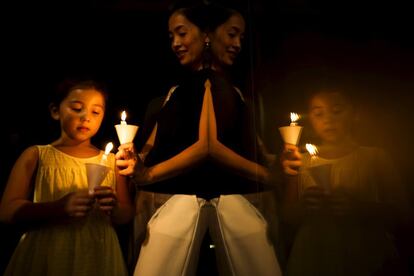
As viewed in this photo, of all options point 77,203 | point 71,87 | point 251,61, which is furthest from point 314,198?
point 71,87

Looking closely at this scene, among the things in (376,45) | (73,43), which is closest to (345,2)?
(376,45)

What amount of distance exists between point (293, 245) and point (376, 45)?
3.56 ft

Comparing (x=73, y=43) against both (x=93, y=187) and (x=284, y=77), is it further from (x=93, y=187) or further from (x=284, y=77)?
(x=284, y=77)

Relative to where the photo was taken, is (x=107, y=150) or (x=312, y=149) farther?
(x=312, y=149)

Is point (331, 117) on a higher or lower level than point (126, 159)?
higher

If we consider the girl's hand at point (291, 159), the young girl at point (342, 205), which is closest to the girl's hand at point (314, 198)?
the young girl at point (342, 205)

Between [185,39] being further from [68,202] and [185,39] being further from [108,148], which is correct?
[68,202]

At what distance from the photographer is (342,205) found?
5.80 feet

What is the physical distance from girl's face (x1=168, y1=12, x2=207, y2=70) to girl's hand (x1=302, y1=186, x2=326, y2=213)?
798 mm

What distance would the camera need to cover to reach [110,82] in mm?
1857

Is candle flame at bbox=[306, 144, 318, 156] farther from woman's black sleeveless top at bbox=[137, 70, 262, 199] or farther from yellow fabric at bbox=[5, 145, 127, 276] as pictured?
yellow fabric at bbox=[5, 145, 127, 276]

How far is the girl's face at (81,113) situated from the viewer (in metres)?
1.70

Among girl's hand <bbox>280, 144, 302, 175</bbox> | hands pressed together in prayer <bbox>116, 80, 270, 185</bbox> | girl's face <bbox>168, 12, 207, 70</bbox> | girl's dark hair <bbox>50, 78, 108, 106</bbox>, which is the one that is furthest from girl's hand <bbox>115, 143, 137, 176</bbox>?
girl's hand <bbox>280, 144, 302, 175</bbox>

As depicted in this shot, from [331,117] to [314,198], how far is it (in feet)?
1.25
